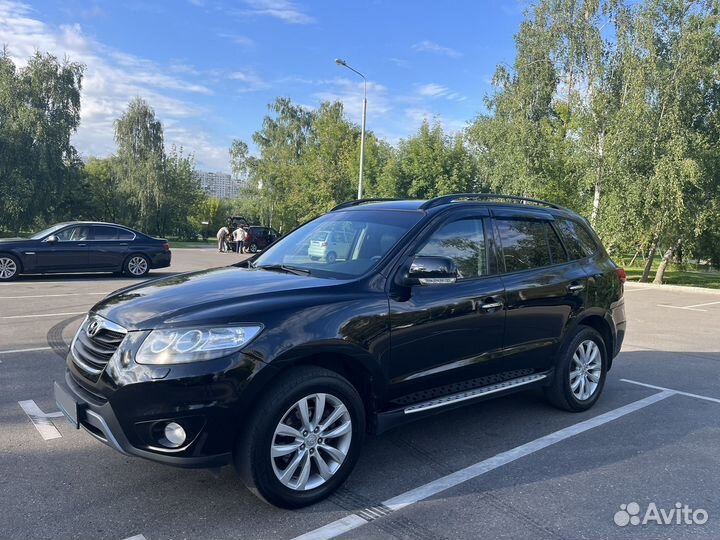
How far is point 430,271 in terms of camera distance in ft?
11.4

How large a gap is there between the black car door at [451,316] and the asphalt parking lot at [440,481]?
0.63 m

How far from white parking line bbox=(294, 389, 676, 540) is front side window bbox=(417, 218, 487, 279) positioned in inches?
52.6

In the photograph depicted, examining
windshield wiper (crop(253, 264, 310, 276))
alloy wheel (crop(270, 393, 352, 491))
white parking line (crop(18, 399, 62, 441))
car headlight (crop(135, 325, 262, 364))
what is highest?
windshield wiper (crop(253, 264, 310, 276))

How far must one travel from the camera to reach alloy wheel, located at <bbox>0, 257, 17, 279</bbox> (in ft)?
41.8

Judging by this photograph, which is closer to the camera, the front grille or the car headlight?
the car headlight

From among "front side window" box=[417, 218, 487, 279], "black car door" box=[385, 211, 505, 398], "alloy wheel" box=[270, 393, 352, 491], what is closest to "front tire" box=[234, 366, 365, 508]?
"alloy wheel" box=[270, 393, 352, 491]

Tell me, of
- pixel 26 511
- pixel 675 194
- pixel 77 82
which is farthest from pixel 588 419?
pixel 77 82

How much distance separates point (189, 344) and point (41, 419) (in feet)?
7.66

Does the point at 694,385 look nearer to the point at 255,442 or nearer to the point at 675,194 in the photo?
the point at 255,442

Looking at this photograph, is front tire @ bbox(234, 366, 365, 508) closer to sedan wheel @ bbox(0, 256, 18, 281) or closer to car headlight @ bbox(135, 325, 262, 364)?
car headlight @ bbox(135, 325, 262, 364)

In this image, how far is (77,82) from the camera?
118ft

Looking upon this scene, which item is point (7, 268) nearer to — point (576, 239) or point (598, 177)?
point (576, 239)

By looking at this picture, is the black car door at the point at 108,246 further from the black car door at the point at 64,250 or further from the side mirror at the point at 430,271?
the side mirror at the point at 430,271

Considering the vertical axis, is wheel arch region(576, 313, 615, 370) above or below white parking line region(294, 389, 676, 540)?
above
